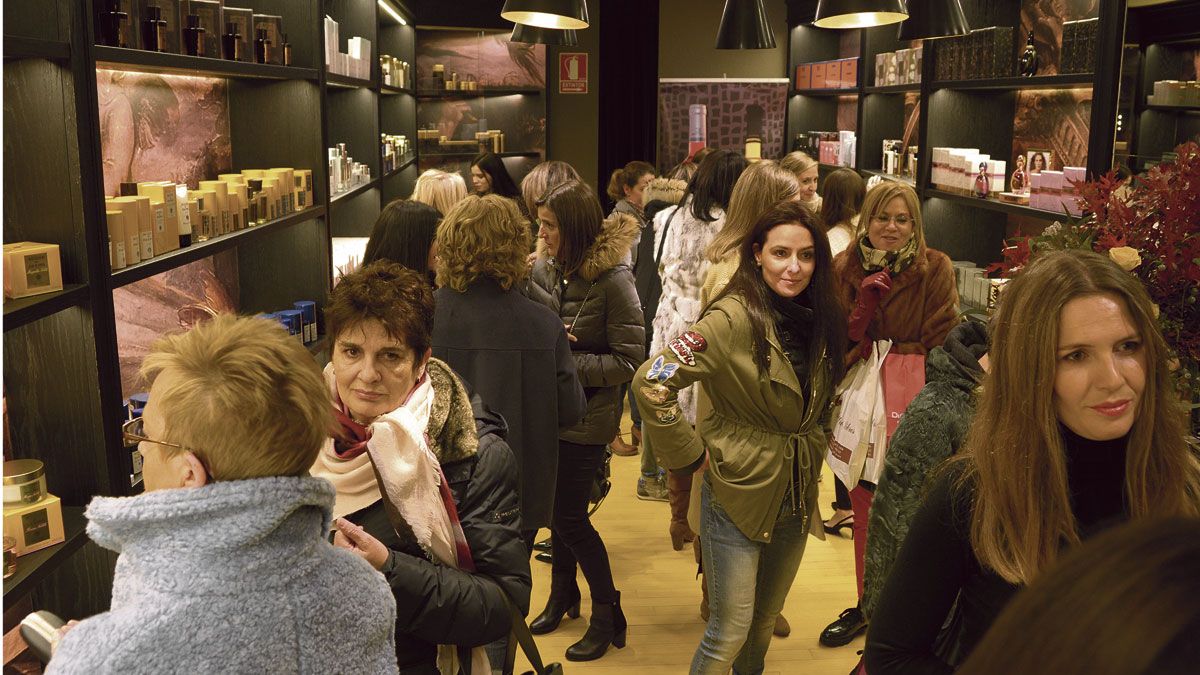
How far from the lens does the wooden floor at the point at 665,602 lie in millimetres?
3842

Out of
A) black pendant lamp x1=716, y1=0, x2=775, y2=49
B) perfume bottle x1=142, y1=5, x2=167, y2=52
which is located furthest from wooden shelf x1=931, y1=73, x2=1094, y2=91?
perfume bottle x1=142, y1=5, x2=167, y2=52

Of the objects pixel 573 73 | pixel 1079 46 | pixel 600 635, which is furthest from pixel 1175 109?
pixel 573 73

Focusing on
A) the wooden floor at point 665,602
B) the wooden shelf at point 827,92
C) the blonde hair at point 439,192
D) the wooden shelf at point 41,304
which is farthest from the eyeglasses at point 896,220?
the wooden shelf at point 827,92

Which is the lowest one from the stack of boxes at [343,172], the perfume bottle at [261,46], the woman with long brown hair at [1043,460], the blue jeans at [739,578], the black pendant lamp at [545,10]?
the blue jeans at [739,578]

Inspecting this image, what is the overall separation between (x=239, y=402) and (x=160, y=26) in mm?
1730

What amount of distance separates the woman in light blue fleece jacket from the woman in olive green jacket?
168 centimetres

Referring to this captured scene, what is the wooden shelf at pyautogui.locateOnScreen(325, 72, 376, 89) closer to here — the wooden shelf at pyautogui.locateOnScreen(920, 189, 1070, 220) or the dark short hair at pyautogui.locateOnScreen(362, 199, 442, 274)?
the dark short hair at pyautogui.locateOnScreen(362, 199, 442, 274)

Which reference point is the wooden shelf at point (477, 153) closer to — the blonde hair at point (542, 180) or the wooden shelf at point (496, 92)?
the wooden shelf at point (496, 92)

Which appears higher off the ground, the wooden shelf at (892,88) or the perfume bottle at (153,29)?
the wooden shelf at (892,88)

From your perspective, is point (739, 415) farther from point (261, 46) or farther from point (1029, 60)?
point (1029, 60)

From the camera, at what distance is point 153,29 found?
8.54ft

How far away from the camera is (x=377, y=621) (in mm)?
1413

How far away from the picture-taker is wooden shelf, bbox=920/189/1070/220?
4.65 metres

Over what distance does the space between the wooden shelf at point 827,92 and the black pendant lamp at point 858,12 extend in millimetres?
3460
